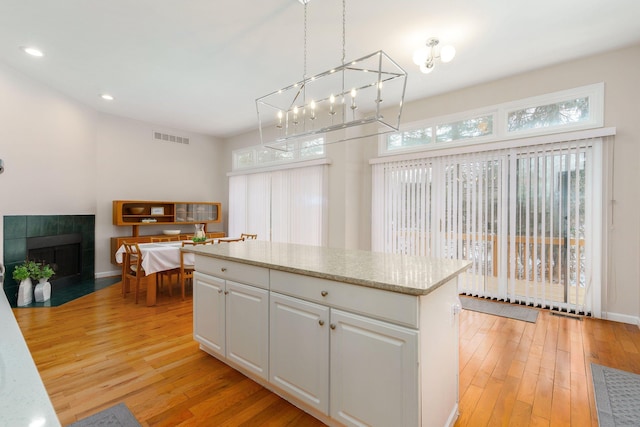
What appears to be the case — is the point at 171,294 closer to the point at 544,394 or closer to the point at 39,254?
the point at 39,254

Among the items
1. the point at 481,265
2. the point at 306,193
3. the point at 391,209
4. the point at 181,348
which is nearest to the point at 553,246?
the point at 481,265

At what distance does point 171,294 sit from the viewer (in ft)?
14.3

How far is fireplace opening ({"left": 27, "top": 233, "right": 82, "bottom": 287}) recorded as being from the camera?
427 centimetres

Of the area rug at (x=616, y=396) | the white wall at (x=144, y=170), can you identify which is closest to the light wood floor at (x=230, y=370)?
the area rug at (x=616, y=396)

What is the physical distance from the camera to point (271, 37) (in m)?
3.06

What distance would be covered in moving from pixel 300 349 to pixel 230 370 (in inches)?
35.4

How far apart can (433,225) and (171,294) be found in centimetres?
391

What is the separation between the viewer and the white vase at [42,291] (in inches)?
158

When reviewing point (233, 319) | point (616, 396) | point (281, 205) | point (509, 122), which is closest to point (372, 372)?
point (233, 319)

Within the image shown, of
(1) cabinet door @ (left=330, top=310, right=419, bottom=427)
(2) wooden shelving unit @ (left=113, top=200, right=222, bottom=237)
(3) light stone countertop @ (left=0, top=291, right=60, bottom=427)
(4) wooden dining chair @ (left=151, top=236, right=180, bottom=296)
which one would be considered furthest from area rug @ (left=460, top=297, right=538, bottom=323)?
(2) wooden shelving unit @ (left=113, top=200, right=222, bottom=237)

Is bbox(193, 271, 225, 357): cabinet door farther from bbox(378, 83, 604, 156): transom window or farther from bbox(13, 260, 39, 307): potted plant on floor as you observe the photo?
bbox(378, 83, 604, 156): transom window

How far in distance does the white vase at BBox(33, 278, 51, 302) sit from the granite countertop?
3075 millimetres

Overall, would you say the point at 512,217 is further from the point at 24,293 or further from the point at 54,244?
the point at 54,244

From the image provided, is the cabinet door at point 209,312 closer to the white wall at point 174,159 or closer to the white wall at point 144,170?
the white wall at point 174,159
